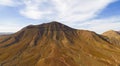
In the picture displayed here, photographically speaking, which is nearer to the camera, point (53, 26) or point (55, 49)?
point (55, 49)

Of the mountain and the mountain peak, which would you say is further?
the mountain peak

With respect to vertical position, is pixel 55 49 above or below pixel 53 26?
below

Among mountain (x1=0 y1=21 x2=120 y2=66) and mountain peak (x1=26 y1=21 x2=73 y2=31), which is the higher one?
mountain peak (x1=26 y1=21 x2=73 y2=31)

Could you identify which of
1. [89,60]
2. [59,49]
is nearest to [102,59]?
[89,60]

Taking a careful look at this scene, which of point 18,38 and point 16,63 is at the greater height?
point 18,38

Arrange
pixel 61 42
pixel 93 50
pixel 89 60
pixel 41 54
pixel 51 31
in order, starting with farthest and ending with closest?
1. pixel 51 31
2. pixel 61 42
3. pixel 93 50
4. pixel 41 54
5. pixel 89 60

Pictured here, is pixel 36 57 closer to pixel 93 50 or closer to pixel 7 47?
pixel 7 47

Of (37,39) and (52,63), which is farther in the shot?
(37,39)

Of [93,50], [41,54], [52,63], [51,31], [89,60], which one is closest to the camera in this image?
[52,63]
